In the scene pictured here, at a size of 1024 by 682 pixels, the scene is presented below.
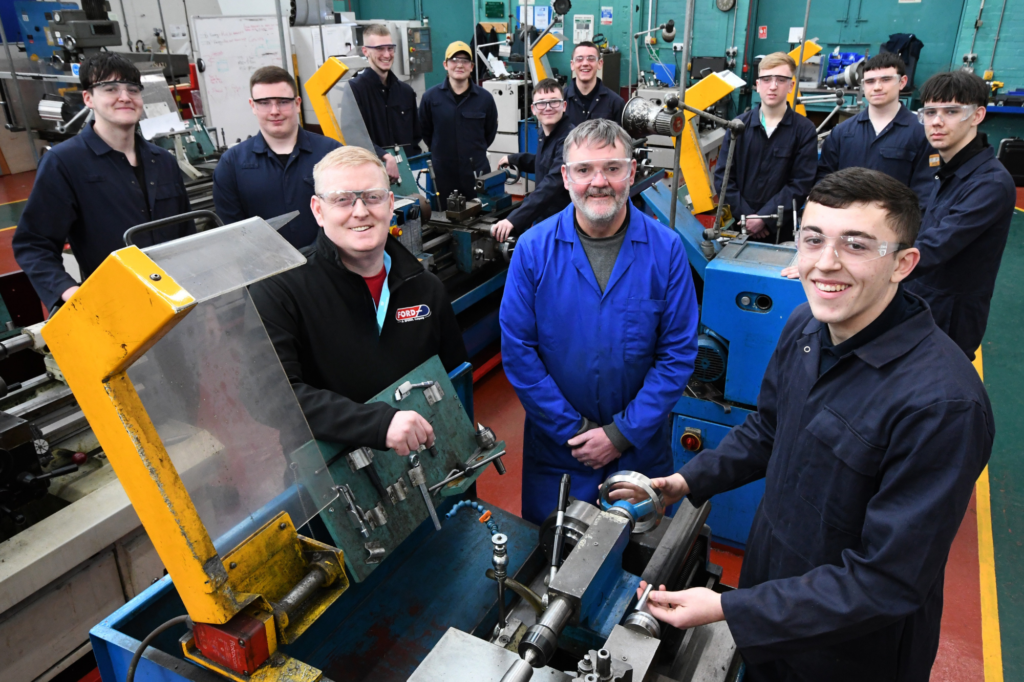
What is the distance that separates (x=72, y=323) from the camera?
745 millimetres

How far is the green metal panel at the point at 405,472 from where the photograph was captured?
119 cm

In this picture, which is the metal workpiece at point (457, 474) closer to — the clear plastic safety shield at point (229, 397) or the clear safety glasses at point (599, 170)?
the clear plastic safety shield at point (229, 397)

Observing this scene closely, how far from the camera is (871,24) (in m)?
7.14

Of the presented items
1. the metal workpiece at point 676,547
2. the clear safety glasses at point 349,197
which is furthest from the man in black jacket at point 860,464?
the clear safety glasses at point 349,197

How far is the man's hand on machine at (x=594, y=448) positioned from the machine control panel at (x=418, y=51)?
6.48 meters

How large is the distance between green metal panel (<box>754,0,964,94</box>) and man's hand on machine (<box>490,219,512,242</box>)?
19.4 feet

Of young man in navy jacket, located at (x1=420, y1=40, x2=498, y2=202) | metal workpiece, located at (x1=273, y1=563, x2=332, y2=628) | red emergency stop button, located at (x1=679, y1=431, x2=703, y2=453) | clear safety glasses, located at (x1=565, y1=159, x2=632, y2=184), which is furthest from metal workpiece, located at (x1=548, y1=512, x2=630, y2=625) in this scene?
young man in navy jacket, located at (x1=420, y1=40, x2=498, y2=202)

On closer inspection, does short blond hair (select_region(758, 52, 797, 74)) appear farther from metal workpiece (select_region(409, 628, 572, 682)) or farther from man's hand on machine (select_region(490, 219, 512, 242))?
metal workpiece (select_region(409, 628, 572, 682))

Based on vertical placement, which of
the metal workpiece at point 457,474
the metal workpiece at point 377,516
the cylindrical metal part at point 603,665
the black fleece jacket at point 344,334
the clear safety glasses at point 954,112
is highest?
the clear safety glasses at point 954,112

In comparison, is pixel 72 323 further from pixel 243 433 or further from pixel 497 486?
pixel 497 486

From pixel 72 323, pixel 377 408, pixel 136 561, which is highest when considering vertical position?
pixel 72 323

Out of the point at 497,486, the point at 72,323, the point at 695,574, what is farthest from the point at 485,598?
the point at 497,486

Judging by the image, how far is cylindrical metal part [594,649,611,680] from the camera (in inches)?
32.7

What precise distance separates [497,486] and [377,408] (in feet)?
5.24
